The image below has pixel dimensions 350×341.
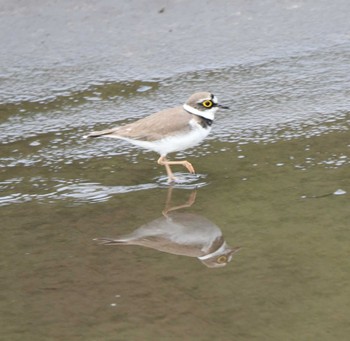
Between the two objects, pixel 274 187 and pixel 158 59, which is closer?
pixel 274 187

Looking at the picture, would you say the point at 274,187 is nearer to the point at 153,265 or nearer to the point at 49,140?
the point at 153,265

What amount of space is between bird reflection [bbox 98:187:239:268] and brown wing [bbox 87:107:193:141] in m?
0.75

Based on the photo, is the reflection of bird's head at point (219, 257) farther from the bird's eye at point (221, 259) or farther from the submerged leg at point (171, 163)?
the submerged leg at point (171, 163)

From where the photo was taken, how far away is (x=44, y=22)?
30.9 feet

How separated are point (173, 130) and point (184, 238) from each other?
116 cm

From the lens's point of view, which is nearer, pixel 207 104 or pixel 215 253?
pixel 215 253

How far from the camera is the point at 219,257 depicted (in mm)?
5613

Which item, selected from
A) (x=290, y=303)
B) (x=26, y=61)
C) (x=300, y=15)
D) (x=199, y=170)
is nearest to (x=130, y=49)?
(x=26, y=61)

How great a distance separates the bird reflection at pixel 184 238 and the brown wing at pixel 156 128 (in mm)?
746

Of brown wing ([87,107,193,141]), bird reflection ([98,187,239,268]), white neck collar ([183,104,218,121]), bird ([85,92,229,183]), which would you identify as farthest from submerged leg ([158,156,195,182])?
bird reflection ([98,187,239,268])

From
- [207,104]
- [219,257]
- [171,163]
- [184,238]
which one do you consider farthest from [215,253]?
[207,104]

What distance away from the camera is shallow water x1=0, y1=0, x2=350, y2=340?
5086 mm

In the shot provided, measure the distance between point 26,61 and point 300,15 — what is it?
2501mm

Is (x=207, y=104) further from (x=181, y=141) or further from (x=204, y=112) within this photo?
(x=181, y=141)
